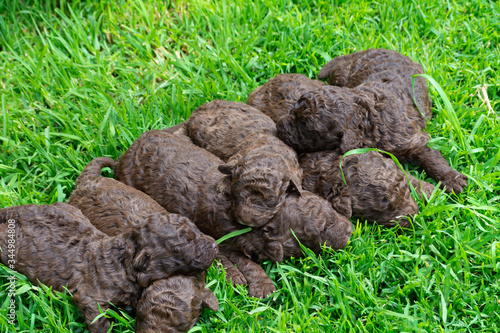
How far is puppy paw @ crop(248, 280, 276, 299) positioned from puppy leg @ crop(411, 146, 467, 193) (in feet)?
6.24

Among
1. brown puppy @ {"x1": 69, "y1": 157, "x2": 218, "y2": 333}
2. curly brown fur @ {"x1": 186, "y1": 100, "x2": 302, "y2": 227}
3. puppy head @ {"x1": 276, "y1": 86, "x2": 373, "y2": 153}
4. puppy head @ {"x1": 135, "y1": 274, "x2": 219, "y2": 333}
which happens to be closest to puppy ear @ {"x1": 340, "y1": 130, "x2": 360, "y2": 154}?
puppy head @ {"x1": 276, "y1": 86, "x2": 373, "y2": 153}

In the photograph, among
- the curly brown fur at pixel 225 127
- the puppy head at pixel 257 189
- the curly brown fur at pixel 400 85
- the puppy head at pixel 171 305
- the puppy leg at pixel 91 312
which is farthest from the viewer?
Answer: the curly brown fur at pixel 225 127

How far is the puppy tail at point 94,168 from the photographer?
4.69 meters

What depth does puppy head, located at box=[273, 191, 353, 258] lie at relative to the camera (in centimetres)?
407

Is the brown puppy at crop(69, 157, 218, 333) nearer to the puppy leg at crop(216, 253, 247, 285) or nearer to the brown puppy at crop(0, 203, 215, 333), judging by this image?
the brown puppy at crop(0, 203, 215, 333)

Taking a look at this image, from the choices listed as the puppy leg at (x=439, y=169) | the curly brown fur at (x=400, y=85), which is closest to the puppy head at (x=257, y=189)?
the curly brown fur at (x=400, y=85)

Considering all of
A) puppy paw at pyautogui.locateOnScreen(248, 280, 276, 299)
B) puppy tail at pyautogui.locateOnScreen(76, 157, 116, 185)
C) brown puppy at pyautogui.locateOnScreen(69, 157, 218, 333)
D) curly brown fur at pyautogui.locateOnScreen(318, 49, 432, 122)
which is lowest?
puppy paw at pyautogui.locateOnScreen(248, 280, 276, 299)

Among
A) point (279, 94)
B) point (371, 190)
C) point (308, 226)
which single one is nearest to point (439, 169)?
point (371, 190)

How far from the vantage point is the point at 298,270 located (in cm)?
408

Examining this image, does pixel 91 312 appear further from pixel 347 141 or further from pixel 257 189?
pixel 347 141

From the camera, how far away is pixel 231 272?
13.6 feet

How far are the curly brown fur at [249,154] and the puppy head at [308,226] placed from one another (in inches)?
5.0

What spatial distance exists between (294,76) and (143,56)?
197 centimetres

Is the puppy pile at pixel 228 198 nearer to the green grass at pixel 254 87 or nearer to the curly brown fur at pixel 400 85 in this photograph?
the curly brown fur at pixel 400 85
